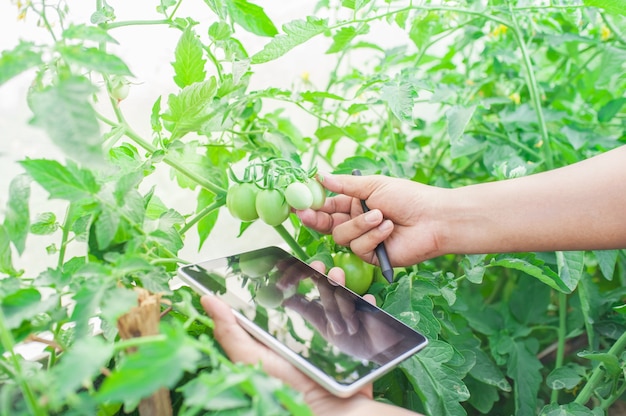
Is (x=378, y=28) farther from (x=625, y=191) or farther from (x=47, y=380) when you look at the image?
(x=47, y=380)

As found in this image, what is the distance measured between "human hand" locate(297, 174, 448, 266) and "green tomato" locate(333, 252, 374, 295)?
0.02 metres

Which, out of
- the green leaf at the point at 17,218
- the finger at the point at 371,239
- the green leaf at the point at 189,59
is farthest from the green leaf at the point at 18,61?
the finger at the point at 371,239

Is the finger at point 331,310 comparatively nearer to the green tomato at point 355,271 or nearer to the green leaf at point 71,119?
the green tomato at point 355,271

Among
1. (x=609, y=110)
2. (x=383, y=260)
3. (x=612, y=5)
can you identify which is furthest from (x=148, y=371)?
(x=609, y=110)

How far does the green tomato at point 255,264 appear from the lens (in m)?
0.65

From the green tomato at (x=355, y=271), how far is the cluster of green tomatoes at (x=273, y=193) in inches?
3.9

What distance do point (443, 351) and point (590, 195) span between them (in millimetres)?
285

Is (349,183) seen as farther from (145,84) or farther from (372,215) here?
(145,84)

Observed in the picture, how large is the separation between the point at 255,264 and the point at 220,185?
0.15 metres

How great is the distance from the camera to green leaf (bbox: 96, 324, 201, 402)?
27cm

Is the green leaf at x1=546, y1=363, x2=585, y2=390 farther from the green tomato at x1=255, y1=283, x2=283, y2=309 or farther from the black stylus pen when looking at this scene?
the green tomato at x1=255, y1=283, x2=283, y2=309

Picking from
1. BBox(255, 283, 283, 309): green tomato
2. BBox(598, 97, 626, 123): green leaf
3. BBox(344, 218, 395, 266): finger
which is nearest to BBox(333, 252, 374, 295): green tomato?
BBox(344, 218, 395, 266): finger

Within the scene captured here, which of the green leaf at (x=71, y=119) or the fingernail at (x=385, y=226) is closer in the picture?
the green leaf at (x=71, y=119)

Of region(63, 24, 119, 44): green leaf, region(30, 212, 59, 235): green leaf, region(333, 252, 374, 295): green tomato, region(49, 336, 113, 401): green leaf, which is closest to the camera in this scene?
region(49, 336, 113, 401): green leaf
